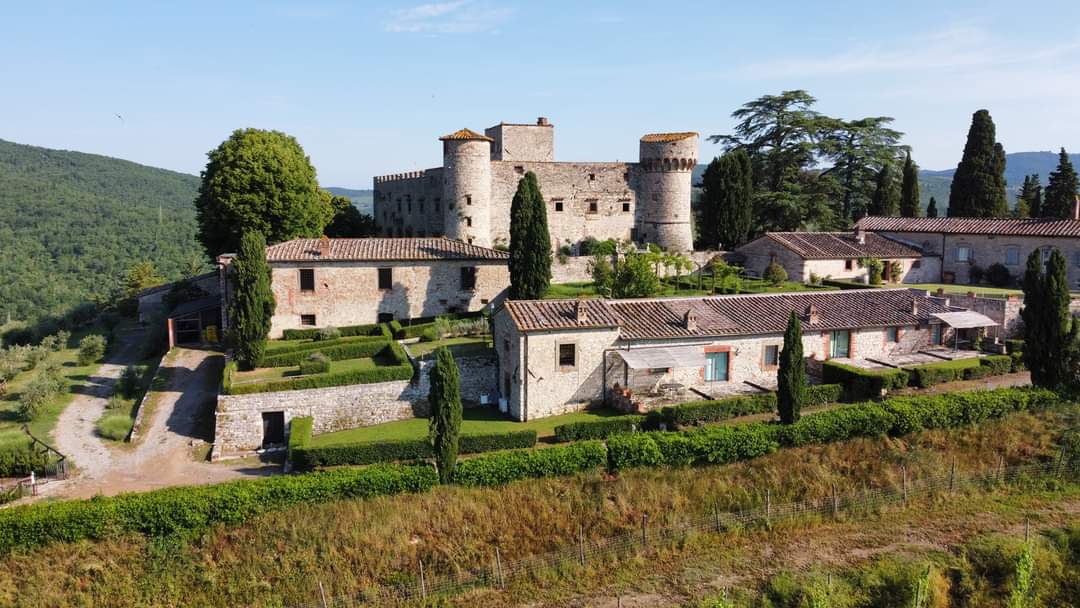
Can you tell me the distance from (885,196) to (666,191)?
16.1 m

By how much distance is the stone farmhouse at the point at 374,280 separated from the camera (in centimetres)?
3500

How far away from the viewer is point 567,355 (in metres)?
26.3

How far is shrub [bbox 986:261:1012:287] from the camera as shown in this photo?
41656mm

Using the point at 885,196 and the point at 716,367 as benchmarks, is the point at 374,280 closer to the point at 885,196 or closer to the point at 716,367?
the point at 716,367

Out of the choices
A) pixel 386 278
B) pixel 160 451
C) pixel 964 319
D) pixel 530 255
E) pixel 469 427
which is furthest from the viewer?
pixel 386 278

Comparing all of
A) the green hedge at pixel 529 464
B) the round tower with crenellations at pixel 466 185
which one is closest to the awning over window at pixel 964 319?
the green hedge at pixel 529 464

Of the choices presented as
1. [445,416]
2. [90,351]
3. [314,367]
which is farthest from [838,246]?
[90,351]

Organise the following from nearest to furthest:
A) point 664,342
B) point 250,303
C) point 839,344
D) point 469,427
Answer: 1. point 469,427
2. point 664,342
3. point 250,303
4. point 839,344

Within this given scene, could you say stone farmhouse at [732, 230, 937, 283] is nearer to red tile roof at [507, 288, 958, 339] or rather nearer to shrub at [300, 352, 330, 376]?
red tile roof at [507, 288, 958, 339]

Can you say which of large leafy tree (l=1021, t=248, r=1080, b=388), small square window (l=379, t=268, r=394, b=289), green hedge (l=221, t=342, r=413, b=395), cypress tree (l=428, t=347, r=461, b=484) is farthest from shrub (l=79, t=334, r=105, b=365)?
large leafy tree (l=1021, t=248, r=1080, b=388)

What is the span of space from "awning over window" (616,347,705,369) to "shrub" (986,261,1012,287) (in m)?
24.6

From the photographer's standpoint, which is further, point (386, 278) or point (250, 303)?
point (386, 278)

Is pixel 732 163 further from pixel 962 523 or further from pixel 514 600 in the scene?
pixel 514 600

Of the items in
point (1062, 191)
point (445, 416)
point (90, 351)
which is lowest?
point (90, 351)
